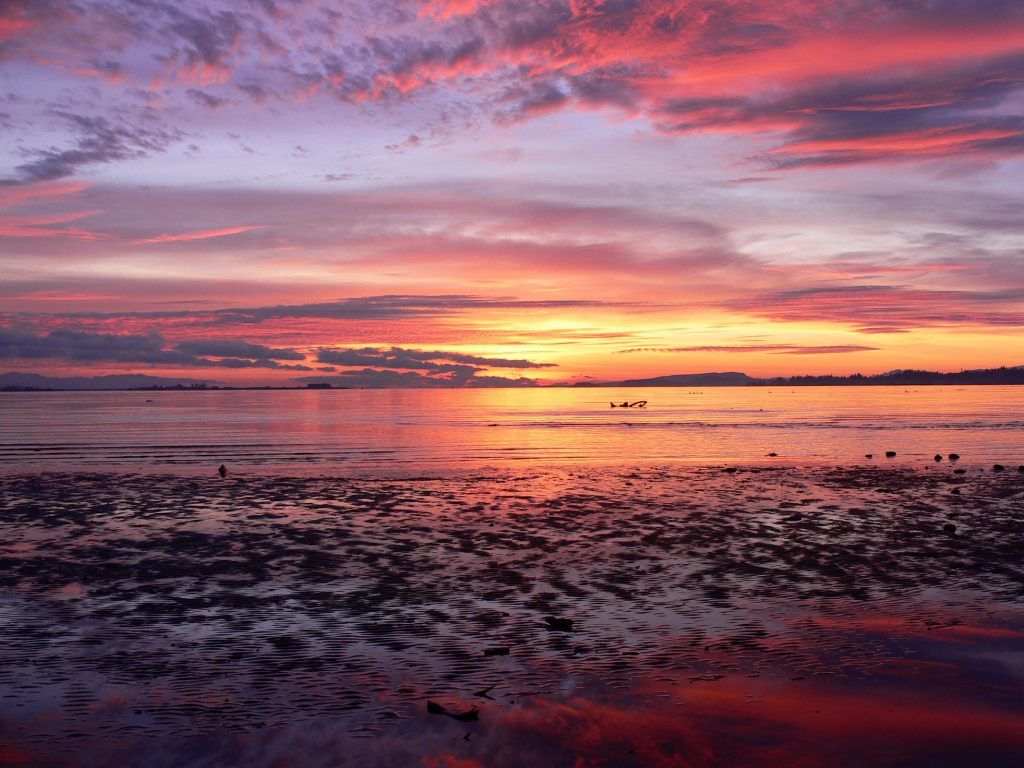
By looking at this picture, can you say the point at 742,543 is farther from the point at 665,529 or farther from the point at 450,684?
the point at 450,684

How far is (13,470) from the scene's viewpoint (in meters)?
36.5

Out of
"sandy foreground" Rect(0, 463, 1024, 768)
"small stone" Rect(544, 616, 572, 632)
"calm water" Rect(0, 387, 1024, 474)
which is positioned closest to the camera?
"sandy foreground" Rect(0, 463, 1024, 768)

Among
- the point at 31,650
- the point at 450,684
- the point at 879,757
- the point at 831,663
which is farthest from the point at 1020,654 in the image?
the point at 31,650

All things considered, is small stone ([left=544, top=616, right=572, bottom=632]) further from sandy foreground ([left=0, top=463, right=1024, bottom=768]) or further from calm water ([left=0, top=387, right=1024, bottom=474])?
calm water ([left=0, top=387, right=1024, bottom=474])

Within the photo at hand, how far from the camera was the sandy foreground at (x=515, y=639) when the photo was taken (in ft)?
25.8

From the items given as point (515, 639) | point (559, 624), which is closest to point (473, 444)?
point (559, 624)

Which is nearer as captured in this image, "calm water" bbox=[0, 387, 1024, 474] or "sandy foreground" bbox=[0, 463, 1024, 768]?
"sandy foreground" bbox=[0, 463, 1024, 768]

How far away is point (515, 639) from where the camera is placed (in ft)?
36.1

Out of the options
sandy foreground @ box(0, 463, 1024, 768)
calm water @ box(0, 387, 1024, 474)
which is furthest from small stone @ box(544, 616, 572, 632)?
calm water @ box(0, 387, 1024, 474)

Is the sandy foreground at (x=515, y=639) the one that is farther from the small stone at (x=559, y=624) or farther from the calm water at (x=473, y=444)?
the calm water at (x=473, y=444)

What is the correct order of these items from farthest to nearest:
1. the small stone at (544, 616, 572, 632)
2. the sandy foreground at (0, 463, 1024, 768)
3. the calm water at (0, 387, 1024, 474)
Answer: the calm water at (0, 387, 1024, 474), the small stone at (544, 616, 572, 632), the sandy foreground at (0, 463, 1024, 768)

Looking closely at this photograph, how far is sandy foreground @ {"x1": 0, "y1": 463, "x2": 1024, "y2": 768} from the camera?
785 cm

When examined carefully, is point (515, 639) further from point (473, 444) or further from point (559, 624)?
point (473, 444)

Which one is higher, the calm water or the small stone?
the small stone
